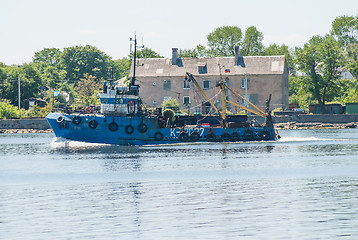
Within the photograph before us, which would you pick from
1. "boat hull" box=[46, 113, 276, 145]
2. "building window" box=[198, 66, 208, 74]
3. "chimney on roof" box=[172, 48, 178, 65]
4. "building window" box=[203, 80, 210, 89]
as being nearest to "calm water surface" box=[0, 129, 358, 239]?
"boat hull" box=[46, 113, 276, 145]

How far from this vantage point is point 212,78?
110062mm

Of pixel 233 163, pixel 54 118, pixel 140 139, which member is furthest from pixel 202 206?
pixel 54 118

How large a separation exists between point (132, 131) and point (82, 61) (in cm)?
10702

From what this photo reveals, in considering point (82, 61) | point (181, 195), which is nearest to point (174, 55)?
point (82, 61)

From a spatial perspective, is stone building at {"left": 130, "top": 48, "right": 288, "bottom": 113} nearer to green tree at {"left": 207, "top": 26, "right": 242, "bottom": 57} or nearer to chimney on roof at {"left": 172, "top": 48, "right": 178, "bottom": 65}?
chimney on roof at {"left": 172, "top": 48, "right": 178, "bottom": 65}

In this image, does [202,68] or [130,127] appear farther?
[202,68]

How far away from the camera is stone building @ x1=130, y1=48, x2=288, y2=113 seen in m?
108

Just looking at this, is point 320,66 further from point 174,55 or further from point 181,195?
point 181,195

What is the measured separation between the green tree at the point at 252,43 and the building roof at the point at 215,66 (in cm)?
3572

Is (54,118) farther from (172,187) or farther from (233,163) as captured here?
(172,187)

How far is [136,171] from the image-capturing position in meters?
41.3

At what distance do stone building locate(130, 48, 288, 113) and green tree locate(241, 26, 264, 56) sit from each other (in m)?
34.4

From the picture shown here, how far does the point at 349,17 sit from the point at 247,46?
27.7 meters

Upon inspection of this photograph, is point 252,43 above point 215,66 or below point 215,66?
above
